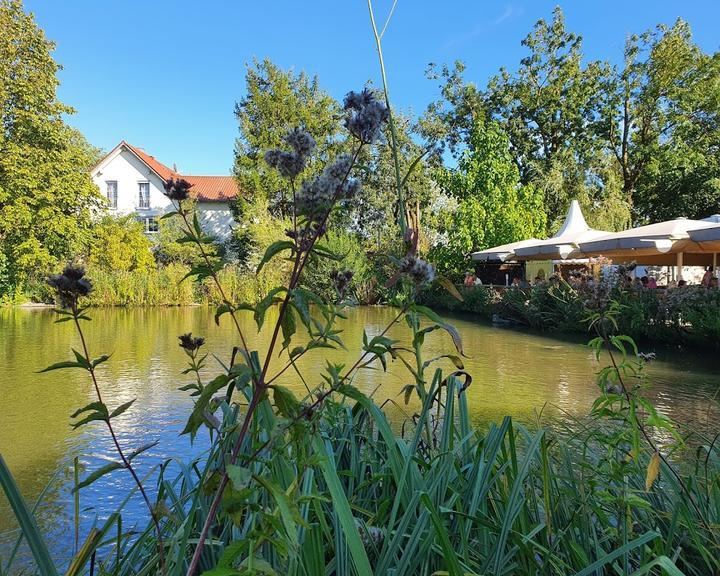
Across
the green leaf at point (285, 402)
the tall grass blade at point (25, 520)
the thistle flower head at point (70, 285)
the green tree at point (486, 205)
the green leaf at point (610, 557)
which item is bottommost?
the green leaf at point (610, 557)

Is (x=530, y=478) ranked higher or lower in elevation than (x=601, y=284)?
lower

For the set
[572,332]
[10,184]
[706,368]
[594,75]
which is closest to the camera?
[706,368]

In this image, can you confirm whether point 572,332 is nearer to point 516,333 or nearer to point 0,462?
point 516,333

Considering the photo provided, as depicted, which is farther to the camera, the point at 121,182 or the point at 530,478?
the point at 121,182

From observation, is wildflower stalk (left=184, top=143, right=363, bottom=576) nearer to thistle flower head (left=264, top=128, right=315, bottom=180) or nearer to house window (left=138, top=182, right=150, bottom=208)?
thistle flower head (left=264, top=128, right=315, bottom=180)

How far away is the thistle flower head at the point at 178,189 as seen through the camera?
42.2 inches

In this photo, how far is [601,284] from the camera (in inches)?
68.6

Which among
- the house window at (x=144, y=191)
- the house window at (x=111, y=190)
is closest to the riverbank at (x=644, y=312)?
the house window at (x=144, y=191)

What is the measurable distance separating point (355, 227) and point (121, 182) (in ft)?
53.5

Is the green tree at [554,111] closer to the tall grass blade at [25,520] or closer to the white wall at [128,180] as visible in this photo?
the white wall at [128,180]

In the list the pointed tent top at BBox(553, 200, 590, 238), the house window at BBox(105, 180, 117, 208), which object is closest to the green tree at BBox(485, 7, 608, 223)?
the pointed tent top at BBox(553, 200, 590, 238)

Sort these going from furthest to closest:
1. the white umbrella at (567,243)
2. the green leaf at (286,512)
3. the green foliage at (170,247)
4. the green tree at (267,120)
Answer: the green tree at (267,120) → the green foliage at (170,247) → the white umbrella at (567,243) → the green leaf at (286,512)

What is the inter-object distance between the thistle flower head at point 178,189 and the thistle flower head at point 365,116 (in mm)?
335

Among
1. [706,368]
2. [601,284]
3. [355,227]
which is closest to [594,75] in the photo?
[355,227]
